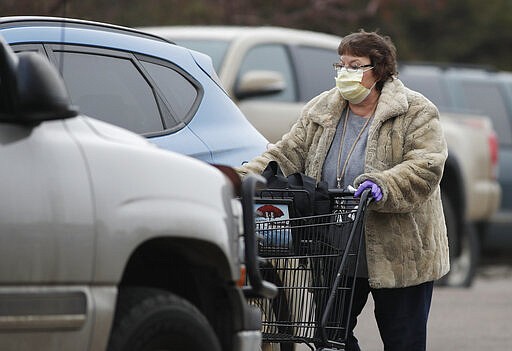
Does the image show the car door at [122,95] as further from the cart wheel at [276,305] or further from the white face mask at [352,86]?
the cart wheel at [276,305]

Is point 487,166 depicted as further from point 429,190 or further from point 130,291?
point 130,291

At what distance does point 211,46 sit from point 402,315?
614 cm

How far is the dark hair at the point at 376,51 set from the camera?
723 centimetres

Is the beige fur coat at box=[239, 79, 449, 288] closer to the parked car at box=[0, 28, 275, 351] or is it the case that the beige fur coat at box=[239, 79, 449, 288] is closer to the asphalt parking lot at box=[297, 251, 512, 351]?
the parked car at box=[0, 28, 275, 351]

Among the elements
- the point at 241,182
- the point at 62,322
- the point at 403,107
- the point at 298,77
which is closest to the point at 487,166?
the point at 298,77

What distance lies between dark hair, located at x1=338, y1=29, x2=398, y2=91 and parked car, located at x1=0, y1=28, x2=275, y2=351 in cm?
187

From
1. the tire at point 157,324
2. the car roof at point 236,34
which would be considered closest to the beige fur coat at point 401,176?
the tire at point 157,324

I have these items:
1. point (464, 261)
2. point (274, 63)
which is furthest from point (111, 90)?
point (464, 261)

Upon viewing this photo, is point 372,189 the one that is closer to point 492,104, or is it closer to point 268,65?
point 268,65

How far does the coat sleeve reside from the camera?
22.3 ft

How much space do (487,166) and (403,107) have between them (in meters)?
9.56

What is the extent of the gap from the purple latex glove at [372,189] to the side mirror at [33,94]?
1975 millimetres

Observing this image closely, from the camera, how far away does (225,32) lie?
13.1 meters

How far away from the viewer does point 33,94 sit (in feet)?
16.2
